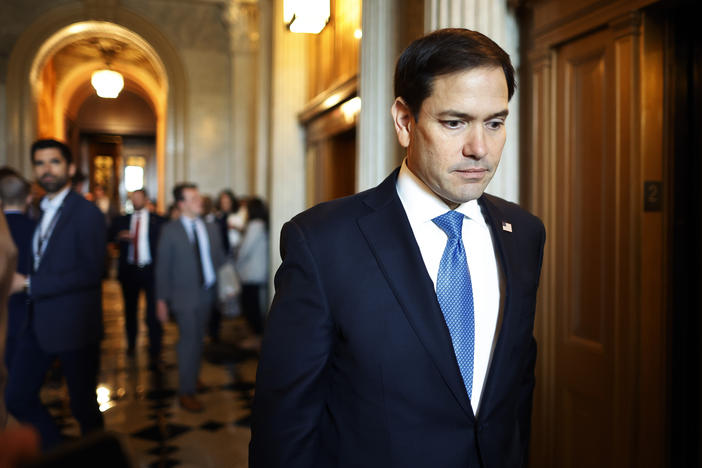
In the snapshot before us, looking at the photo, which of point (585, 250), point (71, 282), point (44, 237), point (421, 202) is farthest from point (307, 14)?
point (421, 202)

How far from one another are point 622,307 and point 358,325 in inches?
63.6

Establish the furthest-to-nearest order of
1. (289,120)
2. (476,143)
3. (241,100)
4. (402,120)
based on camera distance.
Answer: (241,100)
(289,120)
(402,120)
(476,143)

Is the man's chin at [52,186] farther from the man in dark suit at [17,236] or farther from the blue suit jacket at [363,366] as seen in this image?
the blue suit jacket at [363,366]

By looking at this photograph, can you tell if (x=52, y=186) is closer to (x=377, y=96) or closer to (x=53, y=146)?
(x=53, y=146)

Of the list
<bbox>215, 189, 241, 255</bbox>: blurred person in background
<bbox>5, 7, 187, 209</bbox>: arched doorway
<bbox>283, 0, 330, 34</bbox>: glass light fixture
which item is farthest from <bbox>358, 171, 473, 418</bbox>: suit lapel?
<bbox>5, 7, 187, 209</bbox>: arched doorway

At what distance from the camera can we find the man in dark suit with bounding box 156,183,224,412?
5.04 metres

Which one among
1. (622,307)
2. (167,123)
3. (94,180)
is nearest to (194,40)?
(167,123)

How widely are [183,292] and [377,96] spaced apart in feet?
7.82

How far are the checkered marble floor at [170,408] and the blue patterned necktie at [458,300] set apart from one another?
2963mm

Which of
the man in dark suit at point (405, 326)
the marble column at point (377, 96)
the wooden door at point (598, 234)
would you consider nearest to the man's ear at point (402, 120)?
the man in dark suit at point (405, 326)

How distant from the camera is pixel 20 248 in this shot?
146 inches

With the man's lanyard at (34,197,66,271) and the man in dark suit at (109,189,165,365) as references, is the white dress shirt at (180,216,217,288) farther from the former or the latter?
the man in dark suit at (109,189,165,365)

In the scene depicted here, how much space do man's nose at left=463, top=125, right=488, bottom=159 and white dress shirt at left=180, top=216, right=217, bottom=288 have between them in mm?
4148

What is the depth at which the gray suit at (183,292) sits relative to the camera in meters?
5.04
